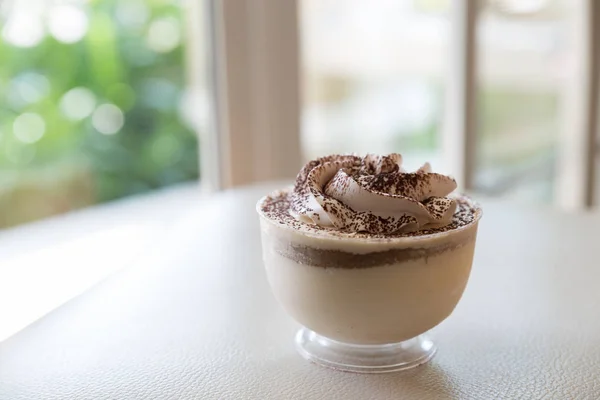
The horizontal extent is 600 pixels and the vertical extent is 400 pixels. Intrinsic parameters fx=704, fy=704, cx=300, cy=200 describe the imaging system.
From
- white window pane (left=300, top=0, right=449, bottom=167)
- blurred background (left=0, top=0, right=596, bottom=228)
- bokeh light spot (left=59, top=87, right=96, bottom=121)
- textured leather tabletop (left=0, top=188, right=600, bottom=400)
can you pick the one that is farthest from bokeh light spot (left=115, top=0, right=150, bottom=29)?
textured leather tabletop (left=0, top=188, right=600, bottom=400)

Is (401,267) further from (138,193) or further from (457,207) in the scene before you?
(138,193)

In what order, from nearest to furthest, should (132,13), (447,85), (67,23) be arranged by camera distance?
1. (67,23)
2. (132,13)
3. (447,85)

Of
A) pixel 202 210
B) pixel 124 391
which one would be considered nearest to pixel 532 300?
pixel 124 391

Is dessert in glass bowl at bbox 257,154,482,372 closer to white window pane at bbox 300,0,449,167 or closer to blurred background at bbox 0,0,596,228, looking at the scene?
blurred background at bbox 0,0,596,228

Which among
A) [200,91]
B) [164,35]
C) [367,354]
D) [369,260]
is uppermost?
[164,35]

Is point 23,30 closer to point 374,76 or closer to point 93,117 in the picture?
point 93,117

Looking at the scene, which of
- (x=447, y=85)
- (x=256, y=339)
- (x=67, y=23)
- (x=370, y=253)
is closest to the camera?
(x=370, y=253)

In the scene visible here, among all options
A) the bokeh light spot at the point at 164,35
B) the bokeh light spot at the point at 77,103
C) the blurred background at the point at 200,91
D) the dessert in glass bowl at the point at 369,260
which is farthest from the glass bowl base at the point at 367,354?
the bokeh light spot at the point at 164,35

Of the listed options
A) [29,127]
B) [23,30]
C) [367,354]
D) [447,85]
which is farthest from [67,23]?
[367,354]
